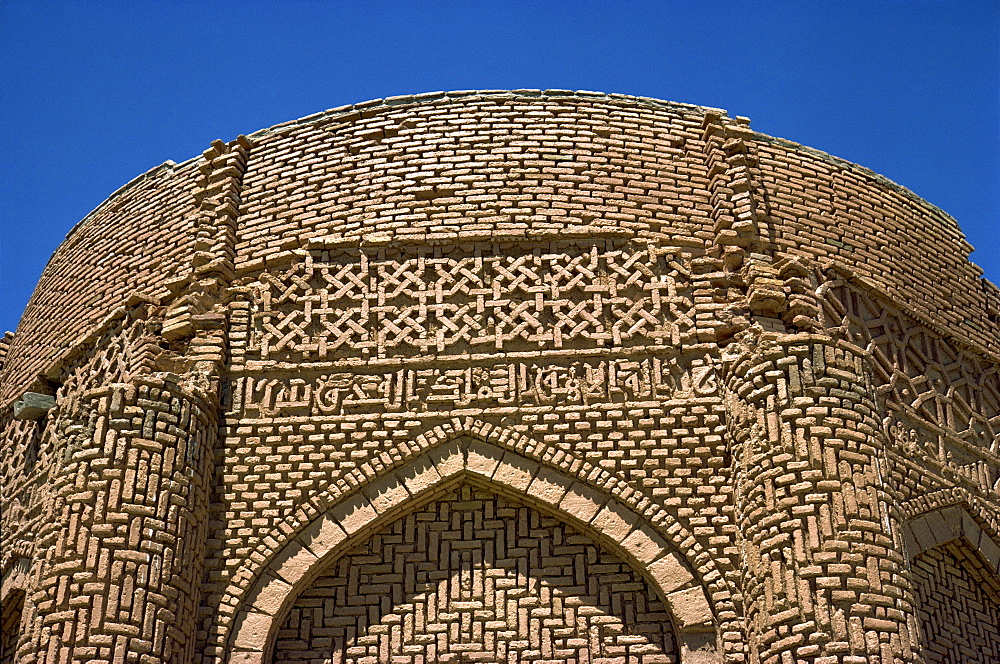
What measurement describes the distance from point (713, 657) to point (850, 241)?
111 inches

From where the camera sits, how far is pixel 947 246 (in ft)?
28.7

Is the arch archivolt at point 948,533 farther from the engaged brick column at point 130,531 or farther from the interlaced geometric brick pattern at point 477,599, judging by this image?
the engaged brick column at point 130,531

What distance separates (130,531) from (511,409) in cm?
199

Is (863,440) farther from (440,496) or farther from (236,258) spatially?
(236,258)

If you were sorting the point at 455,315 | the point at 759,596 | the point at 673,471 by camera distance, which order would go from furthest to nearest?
1. the point at 455,315
2. the point at 673,471
3. the point at 759,596

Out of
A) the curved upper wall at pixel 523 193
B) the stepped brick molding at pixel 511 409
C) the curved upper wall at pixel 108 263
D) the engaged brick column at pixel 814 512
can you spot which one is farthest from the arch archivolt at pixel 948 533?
the curved upper wall at pixel 108 263

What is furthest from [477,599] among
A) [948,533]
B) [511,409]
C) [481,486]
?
[948,533]

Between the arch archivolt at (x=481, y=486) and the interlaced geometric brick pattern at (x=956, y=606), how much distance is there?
136cm

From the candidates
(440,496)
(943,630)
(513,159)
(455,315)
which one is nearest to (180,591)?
(440,496)

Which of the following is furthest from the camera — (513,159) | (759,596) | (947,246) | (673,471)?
(947,246)

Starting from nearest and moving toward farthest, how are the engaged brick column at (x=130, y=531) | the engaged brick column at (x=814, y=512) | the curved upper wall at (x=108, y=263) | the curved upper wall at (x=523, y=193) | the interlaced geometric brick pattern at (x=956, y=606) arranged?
the engaged brick column at (x=814, y=512) < the engaged brick column at (x=130, y=531) < the interlaced geometric brick pattern at (x=956, y=606) < the curved upper wall at (x=523, y=193) < the curved upper wall at (x=108, y=263)

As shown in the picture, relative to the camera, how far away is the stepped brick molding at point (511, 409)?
21.6ft

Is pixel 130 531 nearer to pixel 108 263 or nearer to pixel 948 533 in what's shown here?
pixel 108 263

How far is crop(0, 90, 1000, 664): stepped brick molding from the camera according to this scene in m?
6.58
